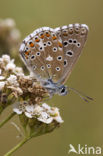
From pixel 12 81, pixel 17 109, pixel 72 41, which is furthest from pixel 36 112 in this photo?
pixel 72 41

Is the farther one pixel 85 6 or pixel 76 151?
pixel 85 6

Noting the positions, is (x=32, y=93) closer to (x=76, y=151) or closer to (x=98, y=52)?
(x=76, y=151)

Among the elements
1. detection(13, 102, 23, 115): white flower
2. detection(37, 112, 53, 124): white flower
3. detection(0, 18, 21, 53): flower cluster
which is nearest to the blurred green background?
detection(0, 18, 21, 53): flower cluster

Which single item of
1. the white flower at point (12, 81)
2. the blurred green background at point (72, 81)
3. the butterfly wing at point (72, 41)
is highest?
the butterfly wing at point (72, 41)

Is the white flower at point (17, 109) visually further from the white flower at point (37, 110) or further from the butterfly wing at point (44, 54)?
the butterfly wing at point (44, 54)

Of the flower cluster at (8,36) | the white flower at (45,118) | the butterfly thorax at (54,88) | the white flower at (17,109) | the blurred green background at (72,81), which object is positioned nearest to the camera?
the white flower at (17,109)

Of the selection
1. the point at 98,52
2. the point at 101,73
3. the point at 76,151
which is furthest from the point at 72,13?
the point at 76,151

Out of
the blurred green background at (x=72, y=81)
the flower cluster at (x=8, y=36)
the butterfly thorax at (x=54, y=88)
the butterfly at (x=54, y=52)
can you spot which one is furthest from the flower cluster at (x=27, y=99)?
the blurred green background at (x=72, y=81)

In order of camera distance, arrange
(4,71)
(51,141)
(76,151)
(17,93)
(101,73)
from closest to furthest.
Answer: (17,93), (4,71), (76,151), (51,141), (101,73)
